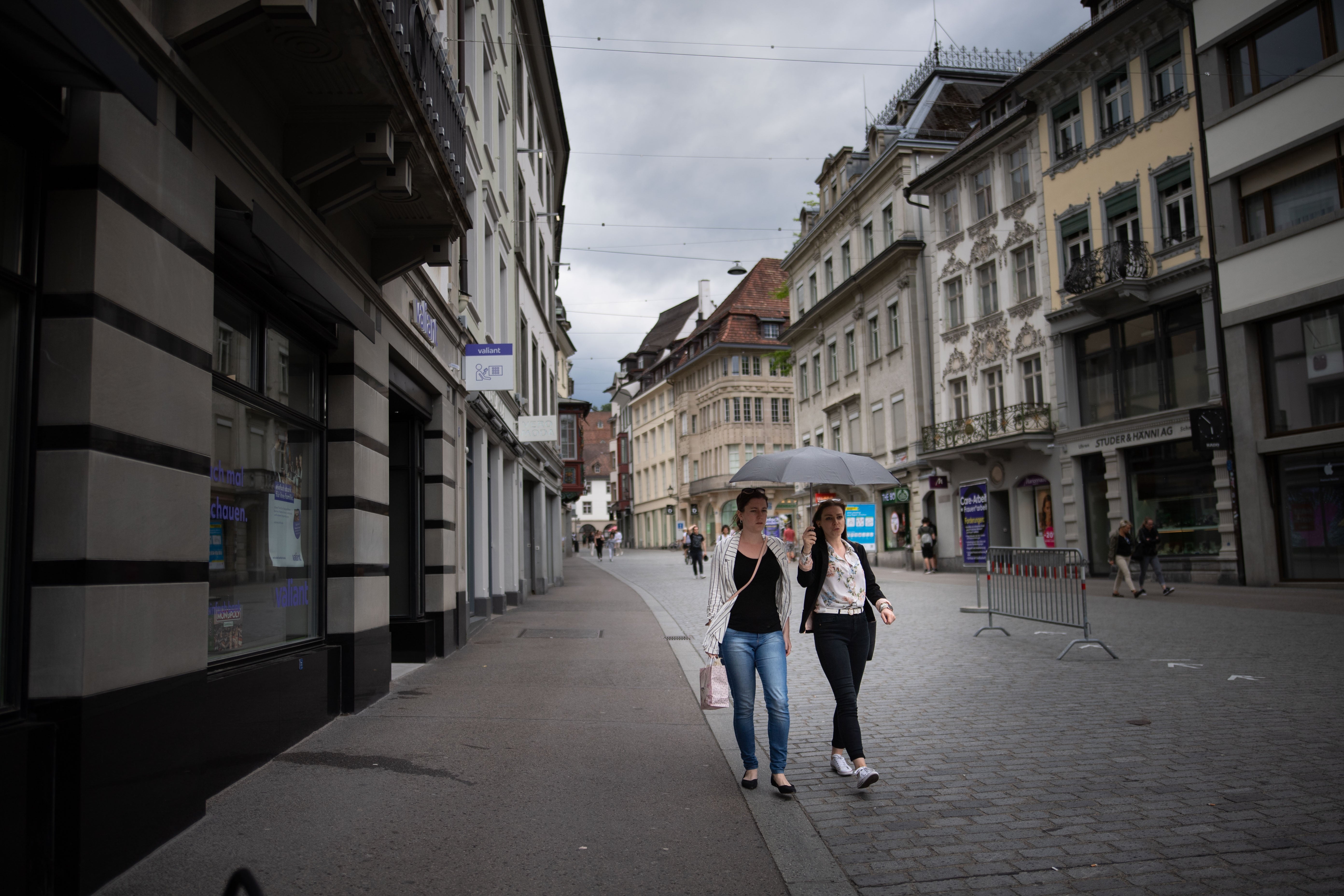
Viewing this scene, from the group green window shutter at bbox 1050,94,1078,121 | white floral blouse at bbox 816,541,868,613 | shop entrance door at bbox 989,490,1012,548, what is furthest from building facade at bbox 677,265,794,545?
white floral blouse at bbox 816,541,868,613

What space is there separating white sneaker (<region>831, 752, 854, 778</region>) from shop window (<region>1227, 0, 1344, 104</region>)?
68.9ft

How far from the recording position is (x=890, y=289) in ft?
133

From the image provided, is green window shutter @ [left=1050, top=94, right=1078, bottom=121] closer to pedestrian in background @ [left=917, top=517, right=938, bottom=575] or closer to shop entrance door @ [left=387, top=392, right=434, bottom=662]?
pedestrian in background @ [left=917, top=517, right=938, bottom=575]

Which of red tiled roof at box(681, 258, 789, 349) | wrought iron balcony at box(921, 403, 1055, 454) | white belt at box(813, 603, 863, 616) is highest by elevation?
red tiled roof at box(681, 258, 789, 349)

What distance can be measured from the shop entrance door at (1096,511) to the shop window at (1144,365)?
1237mm

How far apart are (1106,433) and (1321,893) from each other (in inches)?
1007

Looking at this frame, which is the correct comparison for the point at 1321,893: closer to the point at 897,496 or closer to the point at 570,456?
the point at 897,496

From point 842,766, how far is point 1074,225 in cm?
2650

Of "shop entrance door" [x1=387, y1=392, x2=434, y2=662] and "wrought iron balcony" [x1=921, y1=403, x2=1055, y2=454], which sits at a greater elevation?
"wrought iron balcony" [x1=921, y1=403, x2=1055, y2=454]

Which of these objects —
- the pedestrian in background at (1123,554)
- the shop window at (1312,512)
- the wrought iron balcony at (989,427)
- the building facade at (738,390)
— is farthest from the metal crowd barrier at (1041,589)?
the building facade at (738,390)

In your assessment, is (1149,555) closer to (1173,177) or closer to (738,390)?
(1173,177)

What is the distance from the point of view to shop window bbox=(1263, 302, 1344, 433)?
68.5 ft

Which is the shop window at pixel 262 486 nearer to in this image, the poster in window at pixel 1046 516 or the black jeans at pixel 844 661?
the black jeans at pixel 844 661

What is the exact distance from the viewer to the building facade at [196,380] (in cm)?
425
